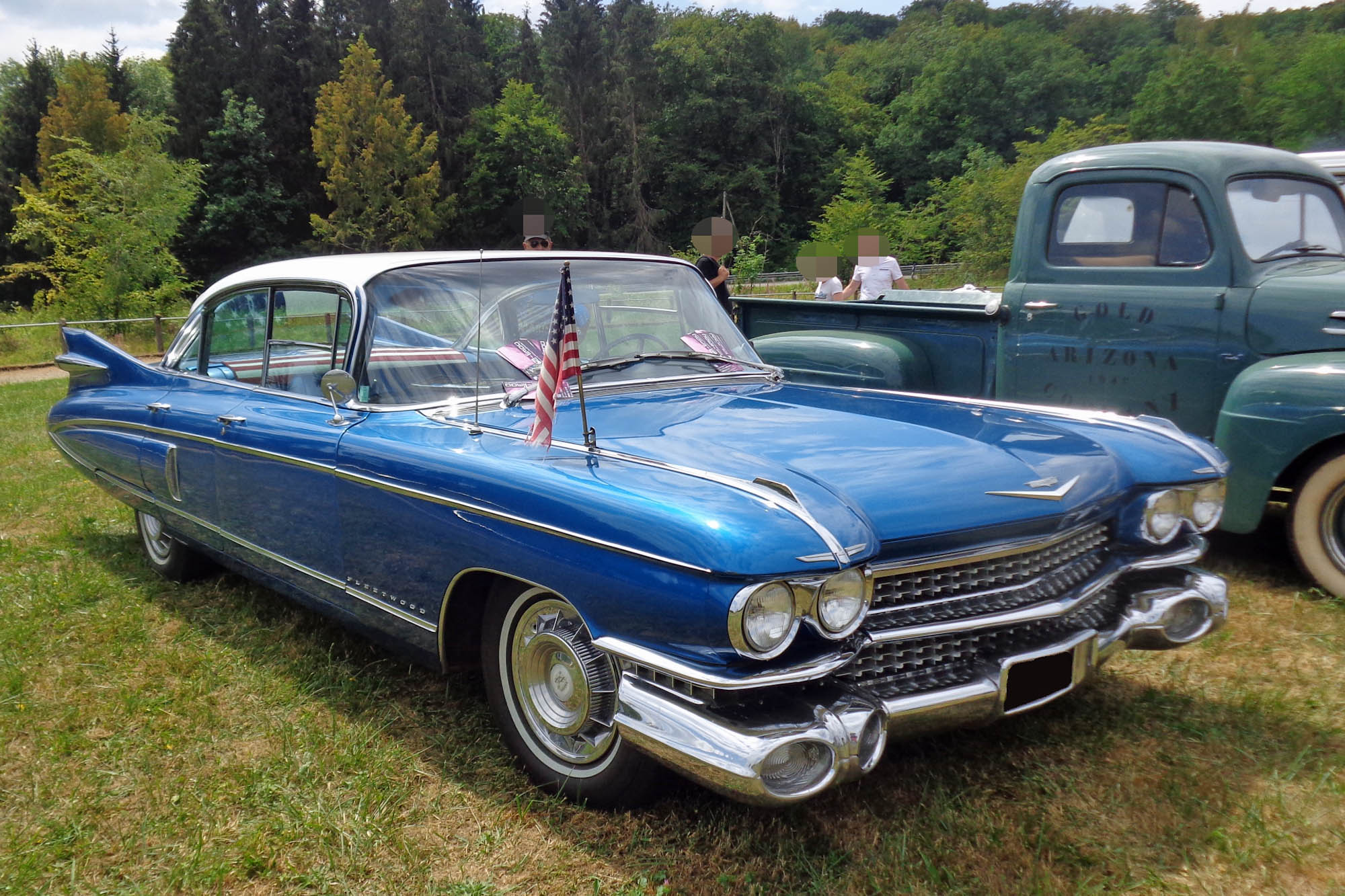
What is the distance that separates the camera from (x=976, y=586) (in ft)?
8.39

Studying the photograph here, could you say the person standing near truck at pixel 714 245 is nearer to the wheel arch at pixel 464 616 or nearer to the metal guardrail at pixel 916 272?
the wheel arch at pixel 464 616

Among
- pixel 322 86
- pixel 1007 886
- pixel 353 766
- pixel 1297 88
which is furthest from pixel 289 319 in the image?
pixel 1297 88

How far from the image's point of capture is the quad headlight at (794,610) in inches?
83.5

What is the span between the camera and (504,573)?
2623 mm

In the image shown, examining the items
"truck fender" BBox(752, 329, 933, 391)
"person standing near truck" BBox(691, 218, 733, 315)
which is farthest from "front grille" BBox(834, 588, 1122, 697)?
"person standing near truck" BBox(691, 218, 733, 315)

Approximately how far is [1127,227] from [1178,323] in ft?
1.99

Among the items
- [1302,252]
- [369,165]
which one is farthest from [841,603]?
[369,165]

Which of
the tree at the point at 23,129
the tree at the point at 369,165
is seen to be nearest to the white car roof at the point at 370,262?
the tree at the point at 369,165

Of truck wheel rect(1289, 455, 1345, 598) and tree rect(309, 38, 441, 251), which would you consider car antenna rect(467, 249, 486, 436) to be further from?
tree rect(309, 38, 441, 251)

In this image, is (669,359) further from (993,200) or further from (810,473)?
(993,200)

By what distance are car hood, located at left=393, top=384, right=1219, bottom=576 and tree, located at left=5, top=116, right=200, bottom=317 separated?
23.9m

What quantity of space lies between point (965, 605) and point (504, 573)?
46.7 inches

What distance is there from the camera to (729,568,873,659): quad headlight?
2121 mm

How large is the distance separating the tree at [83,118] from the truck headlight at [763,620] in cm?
3866
